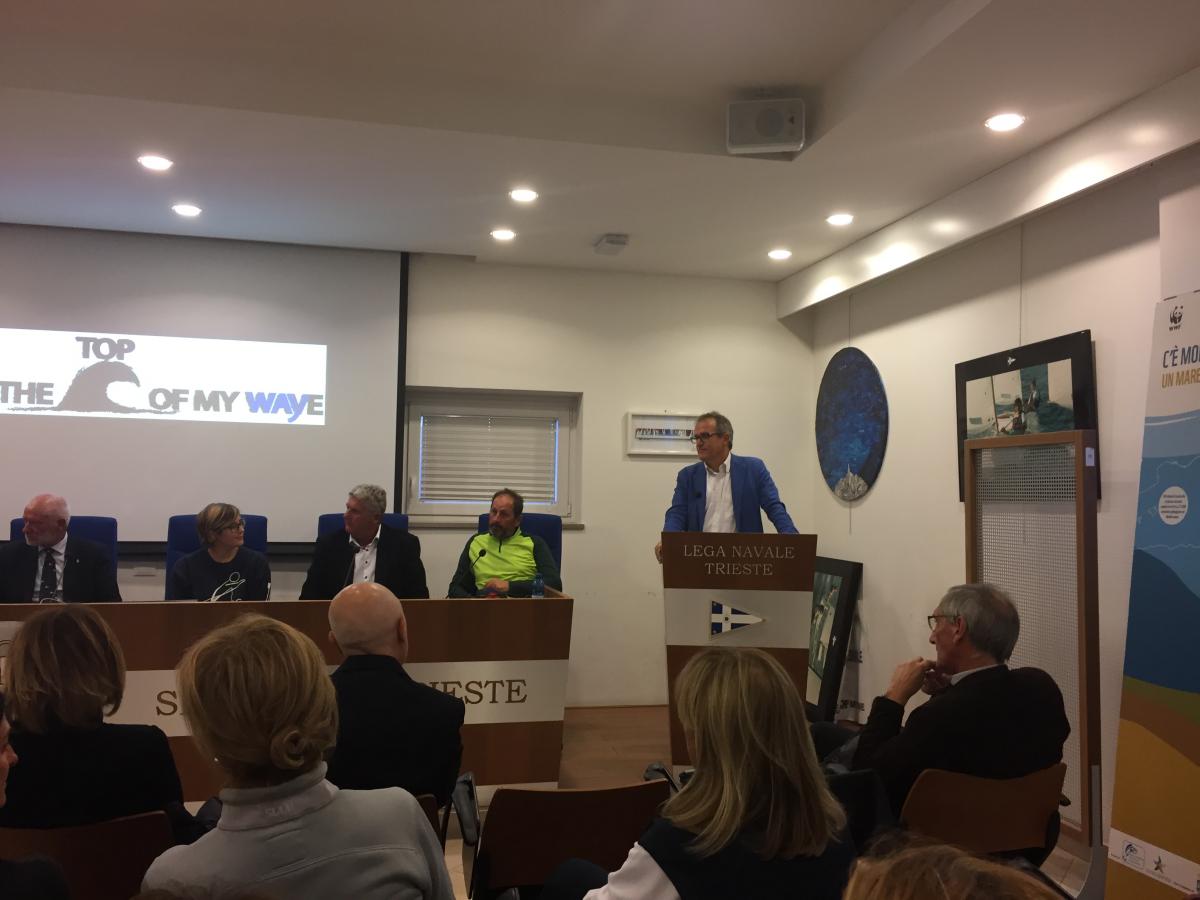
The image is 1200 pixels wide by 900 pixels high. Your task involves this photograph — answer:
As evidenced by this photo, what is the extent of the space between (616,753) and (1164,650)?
9.28 ft

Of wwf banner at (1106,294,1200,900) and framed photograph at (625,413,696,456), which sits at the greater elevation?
framed photograph at (625,413,696,456)

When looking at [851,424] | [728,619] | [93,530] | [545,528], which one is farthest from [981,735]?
[93,530]

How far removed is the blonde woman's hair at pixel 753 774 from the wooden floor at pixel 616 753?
2060mm

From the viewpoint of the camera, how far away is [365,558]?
4.36m

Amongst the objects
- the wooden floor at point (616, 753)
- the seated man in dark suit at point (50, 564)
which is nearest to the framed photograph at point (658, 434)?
the wooden floor at point (616, 753)

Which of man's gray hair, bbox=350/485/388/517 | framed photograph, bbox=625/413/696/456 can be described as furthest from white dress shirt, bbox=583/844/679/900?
framed photograph, bbox=625/413/696/456

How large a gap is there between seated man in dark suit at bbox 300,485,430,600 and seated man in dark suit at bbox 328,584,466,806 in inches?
77.4

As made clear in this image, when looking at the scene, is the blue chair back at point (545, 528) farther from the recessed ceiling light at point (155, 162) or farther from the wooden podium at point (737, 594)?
the recessed ceiling light at point (155, 162)

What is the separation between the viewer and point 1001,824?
216 cm

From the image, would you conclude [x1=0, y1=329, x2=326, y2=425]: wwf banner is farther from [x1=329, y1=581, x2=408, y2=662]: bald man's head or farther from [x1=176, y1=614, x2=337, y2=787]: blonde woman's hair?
[x1=176, y1=614, x2=337, y2=787]: blonde woman's hair

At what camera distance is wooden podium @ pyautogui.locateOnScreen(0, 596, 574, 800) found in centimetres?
338

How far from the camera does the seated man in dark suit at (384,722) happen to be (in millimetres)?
2041

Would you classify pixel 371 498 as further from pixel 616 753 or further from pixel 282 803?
pixel 282 803

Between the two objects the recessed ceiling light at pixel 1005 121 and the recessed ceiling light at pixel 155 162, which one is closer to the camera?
the recessed ceiling light at pixel 1005 121
